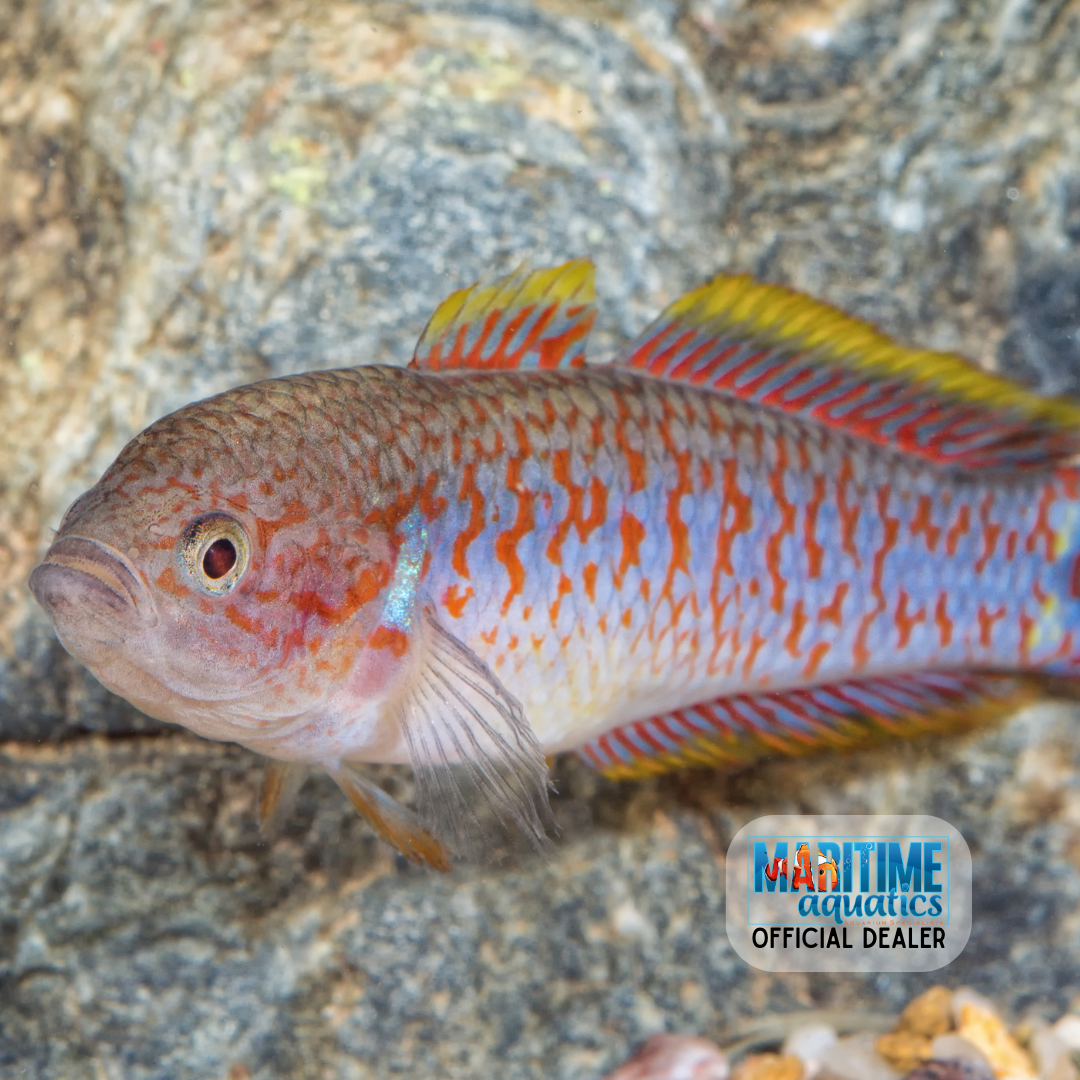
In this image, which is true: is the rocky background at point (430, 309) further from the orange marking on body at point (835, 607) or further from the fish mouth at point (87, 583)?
the fish mouth at point (87, 583)

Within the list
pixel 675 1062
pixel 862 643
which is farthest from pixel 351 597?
pixel 675 1062

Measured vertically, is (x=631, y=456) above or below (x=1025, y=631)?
above

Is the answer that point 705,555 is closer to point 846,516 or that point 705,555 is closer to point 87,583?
point 846,516

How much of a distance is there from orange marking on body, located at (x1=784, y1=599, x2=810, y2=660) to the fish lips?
141 cm

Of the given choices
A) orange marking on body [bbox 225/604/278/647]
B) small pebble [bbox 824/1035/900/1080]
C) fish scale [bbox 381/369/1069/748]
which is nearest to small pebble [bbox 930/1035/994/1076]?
small pebble [bbox 824/1035/900/1080]

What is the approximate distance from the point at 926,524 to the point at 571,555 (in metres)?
0.91

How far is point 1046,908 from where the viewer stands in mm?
2643

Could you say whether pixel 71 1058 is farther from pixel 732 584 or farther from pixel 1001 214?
pixel 1001 214

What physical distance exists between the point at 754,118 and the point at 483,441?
162 cm

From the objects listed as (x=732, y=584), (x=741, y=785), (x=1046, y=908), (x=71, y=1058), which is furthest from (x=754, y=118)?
(x=71, y=1058)

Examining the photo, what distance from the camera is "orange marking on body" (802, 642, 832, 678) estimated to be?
241 centimetres

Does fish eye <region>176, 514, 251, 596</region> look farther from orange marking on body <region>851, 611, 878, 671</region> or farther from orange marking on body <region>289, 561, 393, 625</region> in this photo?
orange marking on body <region>851, 611, 878, 671</region>

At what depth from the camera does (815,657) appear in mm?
2424

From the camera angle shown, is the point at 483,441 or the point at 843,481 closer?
the point at 483,441
